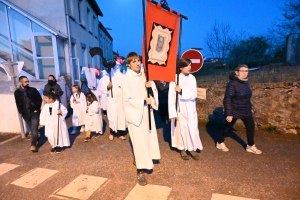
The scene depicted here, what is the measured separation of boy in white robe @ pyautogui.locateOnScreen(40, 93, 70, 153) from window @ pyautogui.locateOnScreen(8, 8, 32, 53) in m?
6.81

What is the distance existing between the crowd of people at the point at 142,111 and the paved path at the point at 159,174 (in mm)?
266

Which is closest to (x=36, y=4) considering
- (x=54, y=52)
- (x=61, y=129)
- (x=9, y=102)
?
(x=54, y=52)

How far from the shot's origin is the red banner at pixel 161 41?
3164mm

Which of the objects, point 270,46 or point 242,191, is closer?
point 242,191

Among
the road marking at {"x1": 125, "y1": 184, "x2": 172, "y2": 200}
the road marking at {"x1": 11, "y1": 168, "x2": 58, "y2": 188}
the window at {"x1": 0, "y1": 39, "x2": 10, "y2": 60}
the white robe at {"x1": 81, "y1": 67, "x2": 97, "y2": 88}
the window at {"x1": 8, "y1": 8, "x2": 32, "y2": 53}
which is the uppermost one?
the window at {"x1": 8, "y1": 8, "x2": 32, "y2": 53}

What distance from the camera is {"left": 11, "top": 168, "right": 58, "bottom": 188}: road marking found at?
3.37 m

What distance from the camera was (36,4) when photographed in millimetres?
10336

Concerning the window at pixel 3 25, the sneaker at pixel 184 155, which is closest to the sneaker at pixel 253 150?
the sneaker at pixel 184 155

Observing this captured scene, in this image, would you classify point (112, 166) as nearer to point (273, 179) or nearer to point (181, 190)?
point (181, 190)

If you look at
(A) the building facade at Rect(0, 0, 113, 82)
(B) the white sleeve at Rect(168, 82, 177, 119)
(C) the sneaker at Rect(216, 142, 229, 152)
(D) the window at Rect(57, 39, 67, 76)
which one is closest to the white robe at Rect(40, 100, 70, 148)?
(B) the white sleeve at Rect(168, 82, 177, 119)

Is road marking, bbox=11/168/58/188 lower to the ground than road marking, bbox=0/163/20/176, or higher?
higher

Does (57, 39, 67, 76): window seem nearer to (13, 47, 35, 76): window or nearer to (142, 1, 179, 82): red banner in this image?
(13, 47, 35, 76): window

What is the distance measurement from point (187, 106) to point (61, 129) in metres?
2.99

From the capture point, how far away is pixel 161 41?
3379 millimetres
